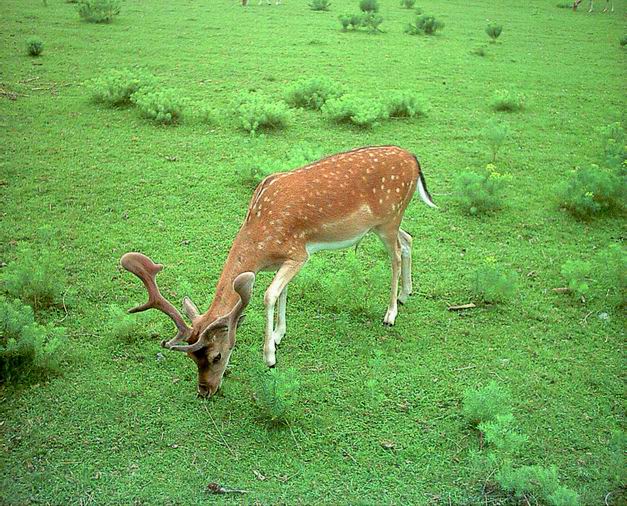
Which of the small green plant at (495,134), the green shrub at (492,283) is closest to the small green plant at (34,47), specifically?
the small green plant at (495,134)

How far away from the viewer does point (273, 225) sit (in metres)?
4.75

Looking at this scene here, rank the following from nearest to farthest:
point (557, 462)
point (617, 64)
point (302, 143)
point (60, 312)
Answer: point (557, 462) < point (60, 312) < point (302, 143) < point (617, 64)

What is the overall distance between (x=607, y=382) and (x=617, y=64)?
1057 cm

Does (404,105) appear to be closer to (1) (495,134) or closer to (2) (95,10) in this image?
(1) (495,134)

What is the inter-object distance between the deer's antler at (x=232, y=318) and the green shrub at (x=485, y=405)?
1499 millimetres

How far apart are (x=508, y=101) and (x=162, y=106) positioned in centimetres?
503

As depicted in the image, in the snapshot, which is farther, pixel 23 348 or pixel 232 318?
pixel 23 348

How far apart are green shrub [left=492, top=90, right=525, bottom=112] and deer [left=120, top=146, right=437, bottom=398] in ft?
17.1

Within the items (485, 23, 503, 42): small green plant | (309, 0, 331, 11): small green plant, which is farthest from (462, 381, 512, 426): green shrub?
(309, 0, 331, 11): small green plant

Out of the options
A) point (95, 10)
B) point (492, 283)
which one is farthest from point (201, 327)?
point (95, 10)

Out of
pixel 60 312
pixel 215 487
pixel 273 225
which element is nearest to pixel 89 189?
pixel 60 312

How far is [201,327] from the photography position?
13.9 feet

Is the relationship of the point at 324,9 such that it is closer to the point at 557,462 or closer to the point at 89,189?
the point at 89,189

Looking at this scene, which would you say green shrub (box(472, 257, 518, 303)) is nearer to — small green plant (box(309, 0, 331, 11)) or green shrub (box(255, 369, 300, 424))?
green shrub (box(255, 369, 300, 424))
